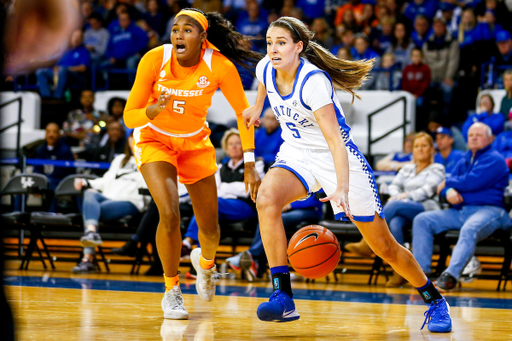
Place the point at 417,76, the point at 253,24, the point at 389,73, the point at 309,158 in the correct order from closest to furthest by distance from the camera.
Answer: the point at 309,158, the point at 417,76, the point at 389,73, the point at 253,24

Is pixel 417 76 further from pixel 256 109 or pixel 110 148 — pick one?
pixel 256 109

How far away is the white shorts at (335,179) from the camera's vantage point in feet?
12.4

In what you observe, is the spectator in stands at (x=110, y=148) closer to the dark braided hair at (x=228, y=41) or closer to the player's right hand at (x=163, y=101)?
the dark braided hair at (x=228, y=41)

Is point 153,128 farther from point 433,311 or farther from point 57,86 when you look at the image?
point 57,86

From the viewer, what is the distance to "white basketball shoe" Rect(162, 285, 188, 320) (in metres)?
4.18

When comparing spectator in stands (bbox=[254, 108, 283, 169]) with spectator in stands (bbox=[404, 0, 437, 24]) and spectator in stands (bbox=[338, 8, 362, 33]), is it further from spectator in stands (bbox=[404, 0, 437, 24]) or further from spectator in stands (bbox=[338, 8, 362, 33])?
spectator in stands (bbox=[404, 0, 437, 24])

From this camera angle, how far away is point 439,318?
3.92 m

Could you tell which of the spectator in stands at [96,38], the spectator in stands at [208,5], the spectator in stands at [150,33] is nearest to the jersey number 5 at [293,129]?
the spectator in stands at [150,33]

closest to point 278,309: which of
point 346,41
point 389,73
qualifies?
point 389,73

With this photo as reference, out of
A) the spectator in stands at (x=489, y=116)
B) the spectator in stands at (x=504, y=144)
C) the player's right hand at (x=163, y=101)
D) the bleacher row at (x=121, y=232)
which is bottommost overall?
the bleacher row at (x=121, y=232)

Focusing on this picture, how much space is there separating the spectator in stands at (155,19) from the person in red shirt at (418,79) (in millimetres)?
5195

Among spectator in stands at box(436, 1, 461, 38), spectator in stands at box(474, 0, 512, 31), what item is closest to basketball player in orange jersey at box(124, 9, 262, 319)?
spectator in stands at box(474, 0, 512, 31)

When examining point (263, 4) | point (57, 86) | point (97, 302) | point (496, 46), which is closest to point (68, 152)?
point (57, 86)

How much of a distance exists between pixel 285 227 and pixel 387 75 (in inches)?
185
